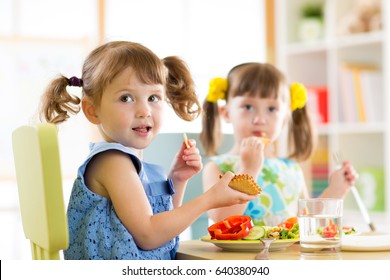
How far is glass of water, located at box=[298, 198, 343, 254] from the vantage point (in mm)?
1271

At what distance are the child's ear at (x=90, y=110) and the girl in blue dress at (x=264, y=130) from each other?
54cm

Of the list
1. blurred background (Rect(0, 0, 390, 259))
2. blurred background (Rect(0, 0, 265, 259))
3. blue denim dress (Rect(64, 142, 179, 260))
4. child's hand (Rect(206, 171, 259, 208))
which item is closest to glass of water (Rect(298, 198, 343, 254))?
child's hand (Rect(206, 171, 259, 208))

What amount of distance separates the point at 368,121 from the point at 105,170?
230 cm

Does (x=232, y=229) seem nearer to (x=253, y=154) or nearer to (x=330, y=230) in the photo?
(x=330, y=230)

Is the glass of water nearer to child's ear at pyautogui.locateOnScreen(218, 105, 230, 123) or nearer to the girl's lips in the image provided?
the girl's lips

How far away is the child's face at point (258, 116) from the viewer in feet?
6.58

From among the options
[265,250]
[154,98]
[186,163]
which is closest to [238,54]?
[186,163]

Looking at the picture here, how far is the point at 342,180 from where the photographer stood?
6.34 ft

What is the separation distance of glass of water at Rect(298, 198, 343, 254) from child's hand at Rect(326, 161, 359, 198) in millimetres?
644

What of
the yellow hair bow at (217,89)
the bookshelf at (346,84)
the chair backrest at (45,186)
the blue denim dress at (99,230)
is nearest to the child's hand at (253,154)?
the yellow hair bow at (217,89)

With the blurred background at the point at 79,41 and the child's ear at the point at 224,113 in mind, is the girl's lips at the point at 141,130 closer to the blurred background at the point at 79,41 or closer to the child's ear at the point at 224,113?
the child's ear at the point at 224,113

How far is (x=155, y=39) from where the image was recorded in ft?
13.0
